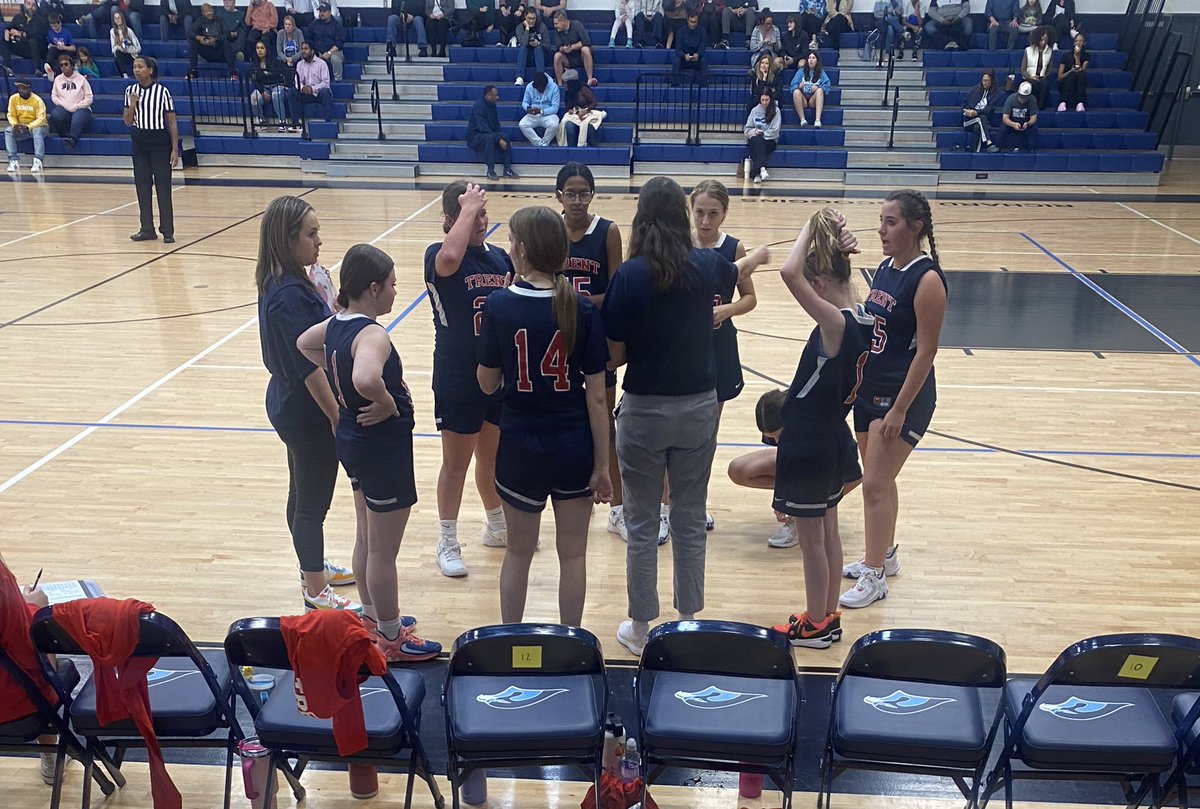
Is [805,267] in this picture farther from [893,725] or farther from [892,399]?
[893,725]

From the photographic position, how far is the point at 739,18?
62.9 feet

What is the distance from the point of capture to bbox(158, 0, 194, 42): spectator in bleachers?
1939 cm

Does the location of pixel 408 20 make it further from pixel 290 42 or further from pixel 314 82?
pixel 314 82

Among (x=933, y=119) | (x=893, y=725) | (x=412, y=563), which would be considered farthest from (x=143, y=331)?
(x=933, y=119)

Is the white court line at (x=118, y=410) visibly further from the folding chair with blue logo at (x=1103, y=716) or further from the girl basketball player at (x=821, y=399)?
the folding chair with blue logo at (x=1103, y=716)

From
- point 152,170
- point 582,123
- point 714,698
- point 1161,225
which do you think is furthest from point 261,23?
point 714,698

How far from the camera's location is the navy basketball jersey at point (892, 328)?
3.73 metres

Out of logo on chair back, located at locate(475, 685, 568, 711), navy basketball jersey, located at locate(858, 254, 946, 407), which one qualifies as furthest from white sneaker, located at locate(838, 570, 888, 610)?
logo on chair back, located at locate(475, 685, 568, 711)

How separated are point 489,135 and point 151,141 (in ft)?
20.4

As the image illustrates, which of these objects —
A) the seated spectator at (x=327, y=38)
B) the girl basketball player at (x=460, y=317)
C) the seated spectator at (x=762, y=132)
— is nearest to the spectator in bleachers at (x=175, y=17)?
the seated spectator at (x=327, y=38)

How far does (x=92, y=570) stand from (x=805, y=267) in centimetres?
321

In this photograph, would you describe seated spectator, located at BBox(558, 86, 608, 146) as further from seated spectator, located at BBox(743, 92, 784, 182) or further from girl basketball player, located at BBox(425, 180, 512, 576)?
girl basketball player, located at BBox(425, 180, 512, 576)

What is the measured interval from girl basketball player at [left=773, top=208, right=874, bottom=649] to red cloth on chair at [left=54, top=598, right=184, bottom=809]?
6.76 ft

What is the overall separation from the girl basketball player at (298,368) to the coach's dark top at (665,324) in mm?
1061
